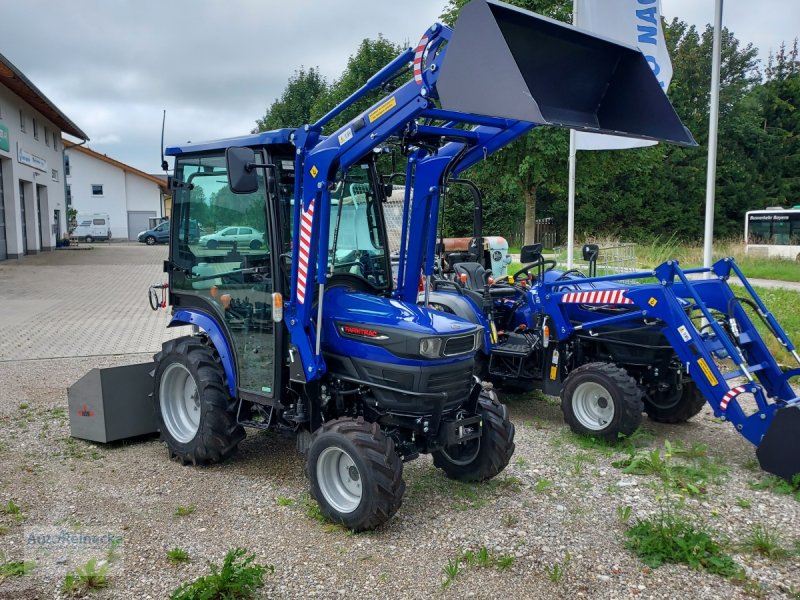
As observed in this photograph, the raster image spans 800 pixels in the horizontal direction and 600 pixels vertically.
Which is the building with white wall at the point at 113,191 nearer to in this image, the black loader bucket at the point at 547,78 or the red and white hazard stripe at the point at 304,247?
the red and white hazard stripe at the point at 304,247

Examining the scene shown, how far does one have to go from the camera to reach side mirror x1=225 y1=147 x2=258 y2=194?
416cm

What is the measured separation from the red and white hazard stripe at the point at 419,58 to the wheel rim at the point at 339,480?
7.10 feet

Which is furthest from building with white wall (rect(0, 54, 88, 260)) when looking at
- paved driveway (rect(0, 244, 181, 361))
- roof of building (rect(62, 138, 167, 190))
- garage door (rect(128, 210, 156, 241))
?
garage door (rect(128, 210, 156, 241))

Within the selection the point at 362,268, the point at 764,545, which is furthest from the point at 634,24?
the point at 764,545

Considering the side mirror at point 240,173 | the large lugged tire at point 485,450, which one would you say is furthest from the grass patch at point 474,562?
the side mirror at point 240,173

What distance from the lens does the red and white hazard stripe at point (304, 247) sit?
427 centimetres

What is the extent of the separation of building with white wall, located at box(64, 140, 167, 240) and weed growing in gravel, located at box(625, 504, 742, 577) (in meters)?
48.7

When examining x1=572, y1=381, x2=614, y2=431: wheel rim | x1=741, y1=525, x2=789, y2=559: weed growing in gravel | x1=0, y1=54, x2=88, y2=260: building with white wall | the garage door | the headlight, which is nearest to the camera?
x1=741, y1=525, x2=789, y2=559: weed growing in gravel

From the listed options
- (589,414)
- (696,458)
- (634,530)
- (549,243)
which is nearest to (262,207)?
(634,530)

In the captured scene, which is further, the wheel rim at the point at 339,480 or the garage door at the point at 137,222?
the garage door at the point at 137,222

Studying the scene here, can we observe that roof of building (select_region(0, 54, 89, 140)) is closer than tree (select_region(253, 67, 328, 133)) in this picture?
Yes

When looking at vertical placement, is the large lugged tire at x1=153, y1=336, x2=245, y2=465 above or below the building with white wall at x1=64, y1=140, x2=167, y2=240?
below

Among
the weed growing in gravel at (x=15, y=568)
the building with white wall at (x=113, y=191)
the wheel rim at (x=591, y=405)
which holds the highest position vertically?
the building with white wall at (x=113, y=191)

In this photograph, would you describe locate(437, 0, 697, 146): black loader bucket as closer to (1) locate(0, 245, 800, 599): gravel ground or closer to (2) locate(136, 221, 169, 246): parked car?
(1) locate(0, 245, 800, 599): gravel ground
